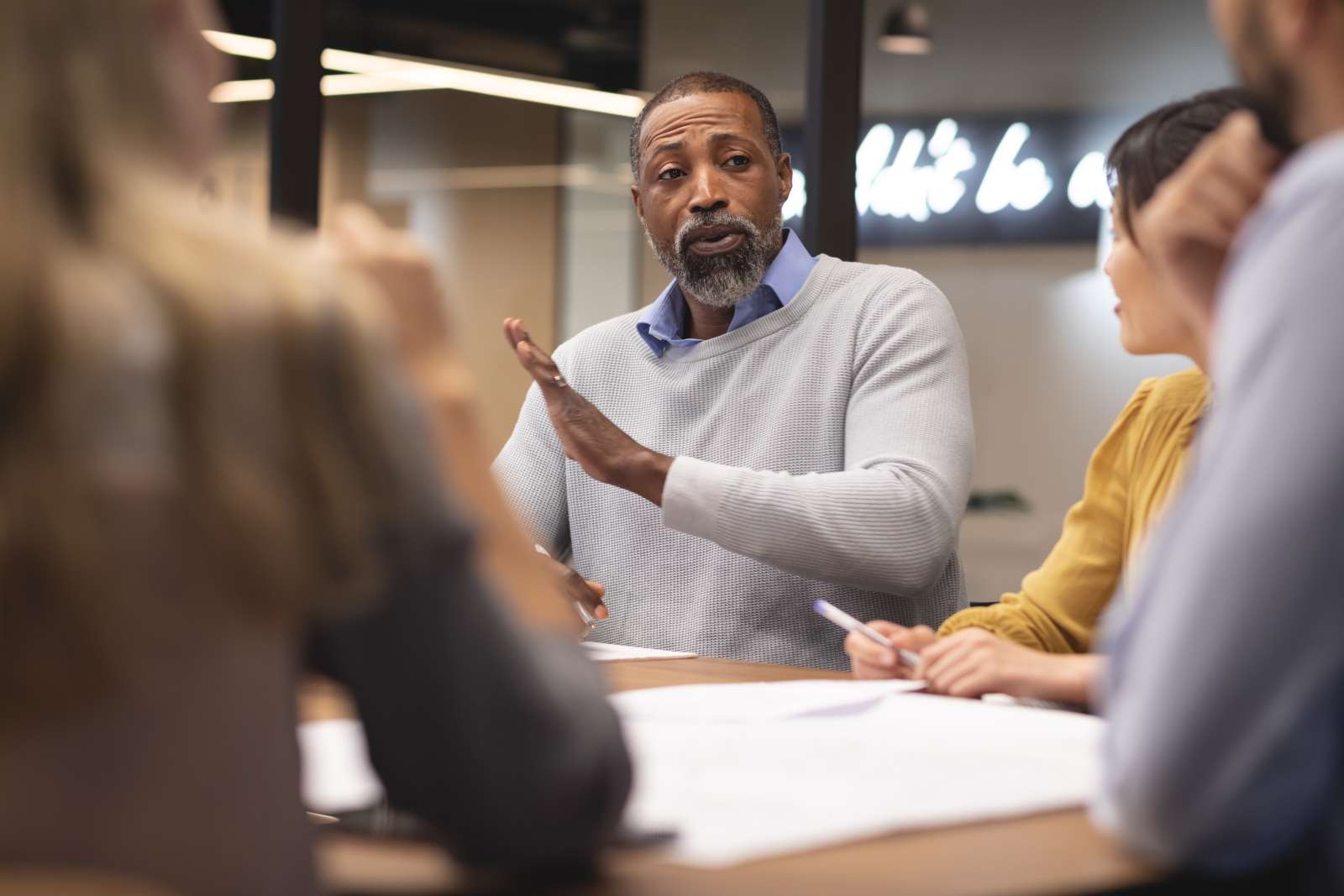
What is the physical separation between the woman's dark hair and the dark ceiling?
4267 millimetres

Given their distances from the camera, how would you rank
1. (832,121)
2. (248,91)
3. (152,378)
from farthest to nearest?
(248,91) < (832,121) < (152,378)

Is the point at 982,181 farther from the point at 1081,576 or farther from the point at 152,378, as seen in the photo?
the point at 152,378

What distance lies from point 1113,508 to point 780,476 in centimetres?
47

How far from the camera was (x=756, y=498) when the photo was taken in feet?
6.67

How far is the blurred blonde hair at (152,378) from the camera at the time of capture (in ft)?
1.89

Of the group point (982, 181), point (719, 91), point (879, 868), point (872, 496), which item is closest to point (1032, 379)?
point (982, 181)

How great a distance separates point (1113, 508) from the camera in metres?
1.83

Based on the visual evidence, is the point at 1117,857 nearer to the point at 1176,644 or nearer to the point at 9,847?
the point at 1176,644

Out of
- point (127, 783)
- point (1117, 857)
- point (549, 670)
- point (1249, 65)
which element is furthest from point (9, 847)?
point (1249, 65)

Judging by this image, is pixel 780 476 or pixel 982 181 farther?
pixel 982 181

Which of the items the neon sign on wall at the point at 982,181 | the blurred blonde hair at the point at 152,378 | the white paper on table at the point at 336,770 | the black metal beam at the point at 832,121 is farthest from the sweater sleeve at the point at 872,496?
the neon sign on wall at the point at 982,181

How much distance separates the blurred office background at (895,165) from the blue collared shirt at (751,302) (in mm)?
2762

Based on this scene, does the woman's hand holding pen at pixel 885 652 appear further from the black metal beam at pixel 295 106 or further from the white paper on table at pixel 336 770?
the black metal beam at pixel 295 106

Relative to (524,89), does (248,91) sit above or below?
below
